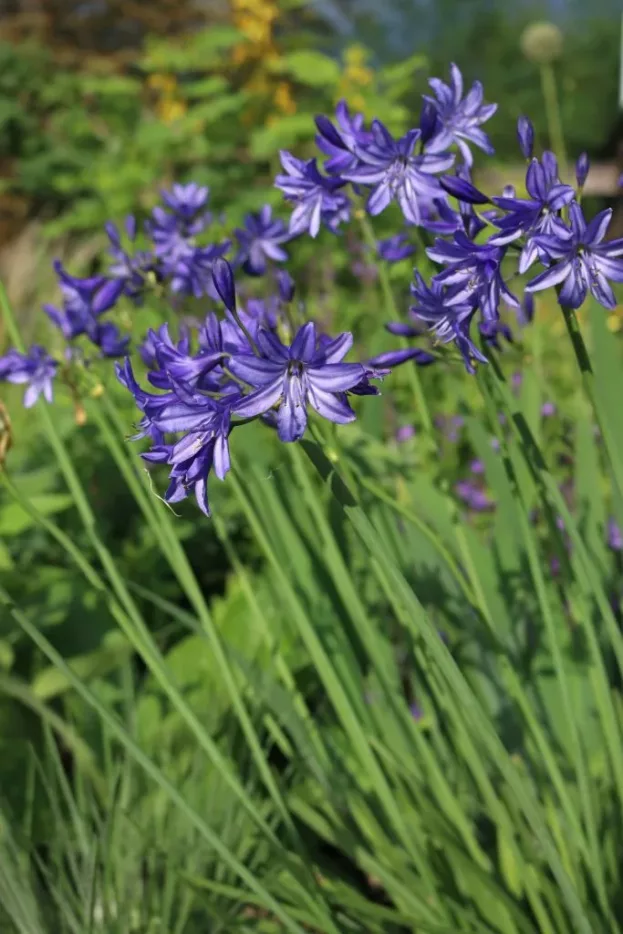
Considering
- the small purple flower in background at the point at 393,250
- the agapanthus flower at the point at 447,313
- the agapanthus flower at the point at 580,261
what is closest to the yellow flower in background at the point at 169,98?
the small purple flower in background at the point at 393,250

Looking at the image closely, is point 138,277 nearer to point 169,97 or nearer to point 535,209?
point 535,209

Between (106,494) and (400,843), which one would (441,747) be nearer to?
(400,843)

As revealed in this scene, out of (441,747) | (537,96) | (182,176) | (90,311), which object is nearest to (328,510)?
(441,747)

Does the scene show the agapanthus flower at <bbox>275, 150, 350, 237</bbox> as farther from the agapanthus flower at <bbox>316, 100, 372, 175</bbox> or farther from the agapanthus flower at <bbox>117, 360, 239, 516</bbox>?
the agapanthus flower at <bbox>117, 360, 239, 516</bbox>

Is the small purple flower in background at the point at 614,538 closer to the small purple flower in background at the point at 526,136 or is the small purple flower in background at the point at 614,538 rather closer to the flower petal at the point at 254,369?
the small purple flower in background at the point at 526,136

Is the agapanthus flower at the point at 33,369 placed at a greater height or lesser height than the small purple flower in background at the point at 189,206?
lesser

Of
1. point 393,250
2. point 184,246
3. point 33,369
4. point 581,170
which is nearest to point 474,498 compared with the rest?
point 393,250
